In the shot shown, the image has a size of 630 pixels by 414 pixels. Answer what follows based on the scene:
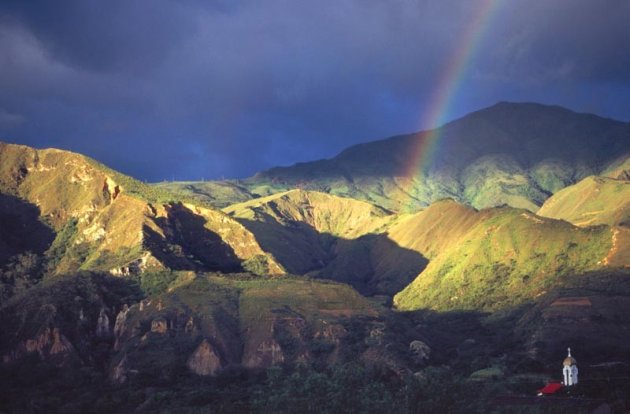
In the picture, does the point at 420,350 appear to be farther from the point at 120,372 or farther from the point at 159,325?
the point at 120,372

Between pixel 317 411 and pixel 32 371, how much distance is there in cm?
8719

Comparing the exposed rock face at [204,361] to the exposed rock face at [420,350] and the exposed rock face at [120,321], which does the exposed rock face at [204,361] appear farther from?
the exposed rock face at [420,350]

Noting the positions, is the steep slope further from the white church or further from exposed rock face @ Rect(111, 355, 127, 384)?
the white church

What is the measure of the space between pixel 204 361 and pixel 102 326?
29755 millimetres

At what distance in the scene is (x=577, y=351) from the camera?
16562cm

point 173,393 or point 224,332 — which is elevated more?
point 224,332

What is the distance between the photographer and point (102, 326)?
594 ft

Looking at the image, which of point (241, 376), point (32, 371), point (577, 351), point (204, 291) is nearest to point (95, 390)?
point (32, 371)

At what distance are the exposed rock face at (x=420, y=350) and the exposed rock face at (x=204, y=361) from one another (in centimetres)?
4137

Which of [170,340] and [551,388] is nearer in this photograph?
[551,388]

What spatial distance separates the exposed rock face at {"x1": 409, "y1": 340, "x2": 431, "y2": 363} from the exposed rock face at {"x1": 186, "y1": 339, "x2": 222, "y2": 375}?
41366 millimetres

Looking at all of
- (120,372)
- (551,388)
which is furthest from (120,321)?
(551,388)

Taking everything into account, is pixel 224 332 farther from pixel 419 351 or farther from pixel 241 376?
pixel 419 351

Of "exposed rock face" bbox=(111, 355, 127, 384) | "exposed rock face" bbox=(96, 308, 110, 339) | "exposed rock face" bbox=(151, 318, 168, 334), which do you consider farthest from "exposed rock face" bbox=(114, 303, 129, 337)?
"exposed rock face" bbox=(111, 355, 127, 384)
